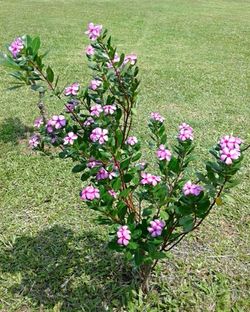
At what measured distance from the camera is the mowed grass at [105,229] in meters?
2.11

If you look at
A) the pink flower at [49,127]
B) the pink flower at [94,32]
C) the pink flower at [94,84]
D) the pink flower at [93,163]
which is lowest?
Result: the pink flower at [93,163]

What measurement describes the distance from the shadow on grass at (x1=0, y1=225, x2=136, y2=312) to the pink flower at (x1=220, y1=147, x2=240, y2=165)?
1.12 meters

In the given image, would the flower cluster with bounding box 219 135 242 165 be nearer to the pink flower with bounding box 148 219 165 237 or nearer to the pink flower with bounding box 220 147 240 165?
the pink flower with bounding box 220 147 240 165

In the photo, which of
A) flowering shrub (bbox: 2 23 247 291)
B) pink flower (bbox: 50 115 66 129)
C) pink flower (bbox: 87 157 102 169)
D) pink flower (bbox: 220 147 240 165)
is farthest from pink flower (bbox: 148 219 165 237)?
pink flower (bbox: 50 115 66 129)

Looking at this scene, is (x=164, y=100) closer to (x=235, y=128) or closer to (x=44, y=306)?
(x=235, y=128)

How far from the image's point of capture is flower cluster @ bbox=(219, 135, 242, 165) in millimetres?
1312

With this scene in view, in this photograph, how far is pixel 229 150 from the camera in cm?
133

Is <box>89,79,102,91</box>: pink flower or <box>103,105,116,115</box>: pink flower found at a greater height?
<box>89,79,102,91</box>: pink flower

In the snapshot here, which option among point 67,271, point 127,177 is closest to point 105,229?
point 67,271

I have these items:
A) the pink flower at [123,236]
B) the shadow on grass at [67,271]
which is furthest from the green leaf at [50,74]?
the shadow on grass at [67,271]

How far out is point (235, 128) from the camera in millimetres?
4086

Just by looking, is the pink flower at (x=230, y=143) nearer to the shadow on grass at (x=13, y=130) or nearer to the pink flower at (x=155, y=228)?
the pink flower at (x=155, y=228)

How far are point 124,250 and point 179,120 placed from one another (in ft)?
9.32

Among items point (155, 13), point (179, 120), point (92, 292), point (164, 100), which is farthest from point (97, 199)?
point (155, 13)
